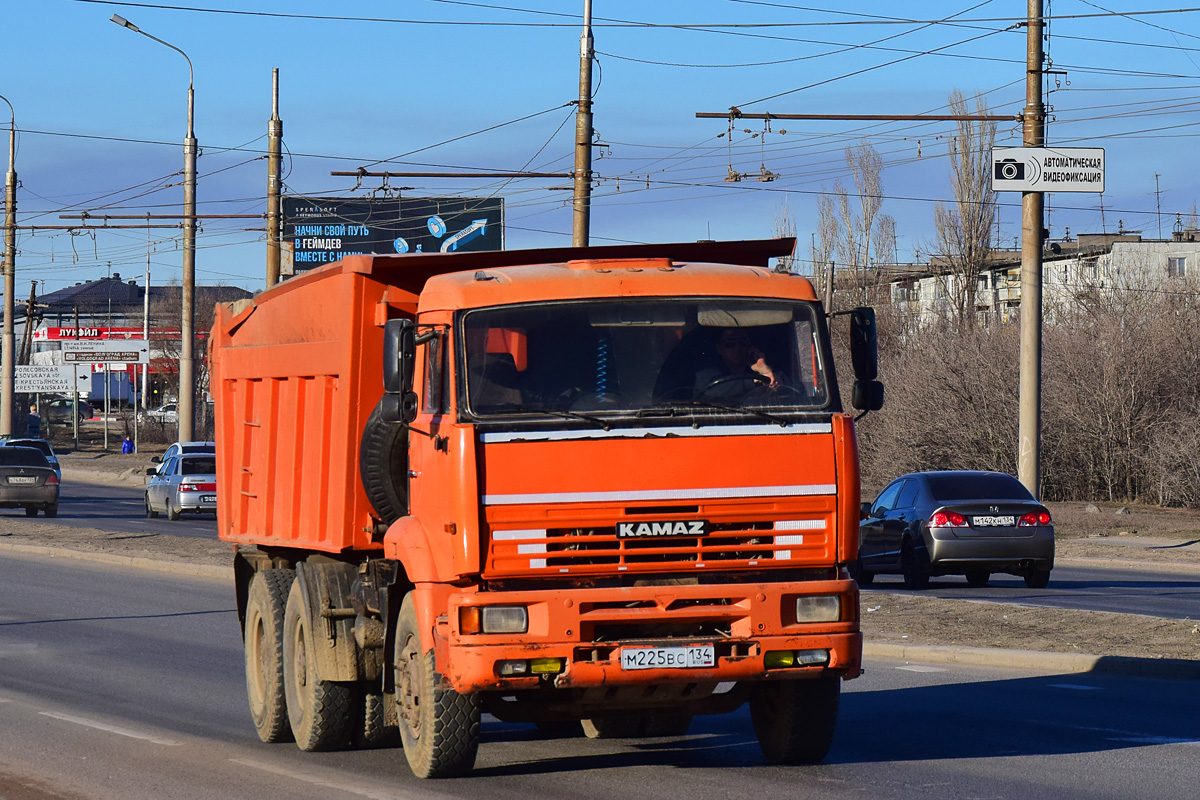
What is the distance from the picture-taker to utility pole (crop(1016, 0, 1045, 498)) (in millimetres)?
22875

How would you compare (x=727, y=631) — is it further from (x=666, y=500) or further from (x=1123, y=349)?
(x=1123, y=349)

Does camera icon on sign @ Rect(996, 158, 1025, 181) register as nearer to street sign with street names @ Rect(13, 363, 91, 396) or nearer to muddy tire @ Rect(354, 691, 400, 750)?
muddy tire @ Rect(354, 691, 400, 750)

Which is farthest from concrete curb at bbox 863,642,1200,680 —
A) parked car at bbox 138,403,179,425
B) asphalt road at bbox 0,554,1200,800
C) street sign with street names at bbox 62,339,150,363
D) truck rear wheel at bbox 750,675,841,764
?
parked car at bbox 138,403,179,425

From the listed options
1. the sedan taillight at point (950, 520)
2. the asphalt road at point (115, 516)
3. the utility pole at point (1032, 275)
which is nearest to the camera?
the sedan taillight at point (950, 520)

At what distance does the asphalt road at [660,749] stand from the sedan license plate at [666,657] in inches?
26.6

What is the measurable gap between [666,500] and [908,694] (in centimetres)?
460

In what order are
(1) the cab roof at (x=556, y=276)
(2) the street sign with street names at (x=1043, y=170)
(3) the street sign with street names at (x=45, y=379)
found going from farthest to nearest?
(3) the street sign with street names at (x=45, y=379)
(2) the street sign with street names at (x=1043, y=170)
(1) the cab roof at (x=556, y=276)

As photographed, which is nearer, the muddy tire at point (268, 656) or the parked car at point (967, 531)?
the muddy tire at point (268, 656)

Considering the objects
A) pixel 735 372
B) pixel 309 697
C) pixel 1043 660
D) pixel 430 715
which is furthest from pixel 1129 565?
pixel 430 715

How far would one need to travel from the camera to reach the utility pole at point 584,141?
24.7m

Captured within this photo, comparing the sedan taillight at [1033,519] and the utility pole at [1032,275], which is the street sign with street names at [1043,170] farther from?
the sedan taillight at [1033,519]

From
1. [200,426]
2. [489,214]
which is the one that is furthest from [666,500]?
[200,426]

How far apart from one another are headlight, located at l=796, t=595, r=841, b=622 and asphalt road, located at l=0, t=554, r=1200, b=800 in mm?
820

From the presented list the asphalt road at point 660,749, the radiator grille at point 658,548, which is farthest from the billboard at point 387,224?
the radiator grille at point 658,548
